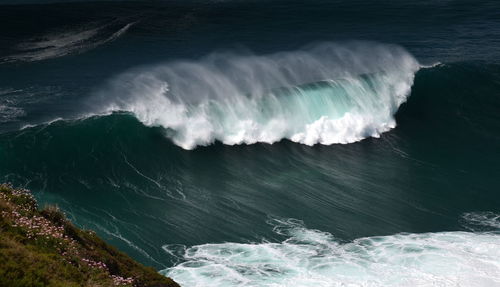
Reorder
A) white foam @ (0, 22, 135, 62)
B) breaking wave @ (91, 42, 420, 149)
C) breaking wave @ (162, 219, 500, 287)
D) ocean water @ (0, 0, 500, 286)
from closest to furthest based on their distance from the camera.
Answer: breaking wave @ (162, 219, 500, 287), ocean water @ (0, 0, 500, 286), breaking wave @ (91, 42, 420, 149), white foam @ (0, 22, 135, 62)

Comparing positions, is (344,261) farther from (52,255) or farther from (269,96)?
(269,96)

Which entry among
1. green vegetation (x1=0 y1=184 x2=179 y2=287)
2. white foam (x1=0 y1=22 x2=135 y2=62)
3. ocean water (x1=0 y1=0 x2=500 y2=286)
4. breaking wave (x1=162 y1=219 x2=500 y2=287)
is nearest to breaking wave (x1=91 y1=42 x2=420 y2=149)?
ocean water (x1=0 y1=0 x2=500 y2=286)

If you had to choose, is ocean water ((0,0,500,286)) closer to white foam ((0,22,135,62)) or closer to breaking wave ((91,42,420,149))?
breaking wave ((91,42,420,149))

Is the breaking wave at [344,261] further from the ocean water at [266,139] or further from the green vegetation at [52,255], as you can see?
the green vegetation at [52,255]

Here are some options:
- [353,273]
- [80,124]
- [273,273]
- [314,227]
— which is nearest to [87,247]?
[273,273]

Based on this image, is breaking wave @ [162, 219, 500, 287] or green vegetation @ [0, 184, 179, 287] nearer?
green vegetation @ [0, 184, 179, 287]

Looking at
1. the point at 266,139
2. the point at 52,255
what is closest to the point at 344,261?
the point at 52,255
